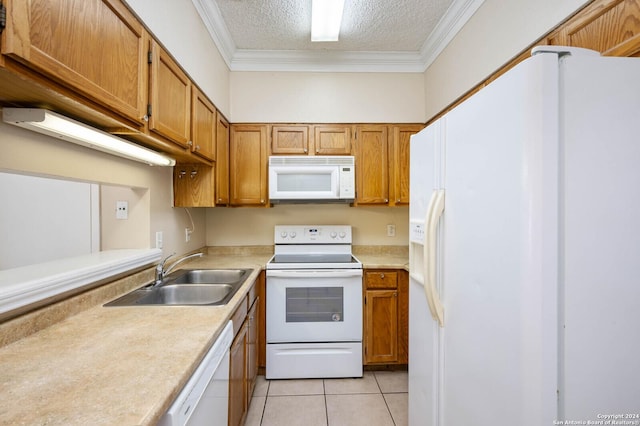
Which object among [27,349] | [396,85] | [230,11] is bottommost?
[27,349]

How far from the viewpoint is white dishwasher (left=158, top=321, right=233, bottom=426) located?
722 millimetres

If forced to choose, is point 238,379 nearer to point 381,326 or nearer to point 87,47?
point 381,326

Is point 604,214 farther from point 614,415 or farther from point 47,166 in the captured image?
point 47,166

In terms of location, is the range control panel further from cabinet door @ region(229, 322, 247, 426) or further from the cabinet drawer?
cabinet door @ region(229, 322, 247, 426)

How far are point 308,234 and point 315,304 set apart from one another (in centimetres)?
74

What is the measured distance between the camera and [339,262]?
2285mm

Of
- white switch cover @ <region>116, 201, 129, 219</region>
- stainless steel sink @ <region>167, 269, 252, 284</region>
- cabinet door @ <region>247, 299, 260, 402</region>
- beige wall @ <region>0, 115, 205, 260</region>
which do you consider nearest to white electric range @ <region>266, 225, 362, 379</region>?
cabinet door @ <region>247, 299, 260, 402</region>

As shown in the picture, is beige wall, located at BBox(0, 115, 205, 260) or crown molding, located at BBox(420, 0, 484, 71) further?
crown molding, located at BBox(420, 0, 484, 71)

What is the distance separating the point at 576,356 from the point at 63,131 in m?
1.75

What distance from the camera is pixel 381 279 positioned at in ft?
7.38

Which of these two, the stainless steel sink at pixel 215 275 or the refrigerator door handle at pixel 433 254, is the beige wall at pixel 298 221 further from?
the refrigerator door handle at pixel 433 254

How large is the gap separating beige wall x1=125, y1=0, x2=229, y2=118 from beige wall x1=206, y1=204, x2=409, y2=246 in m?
1.05

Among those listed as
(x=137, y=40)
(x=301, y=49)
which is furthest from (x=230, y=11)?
(x=137, y=40)

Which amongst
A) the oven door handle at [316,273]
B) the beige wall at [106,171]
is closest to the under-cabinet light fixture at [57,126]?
the beige wall at [106,171]
